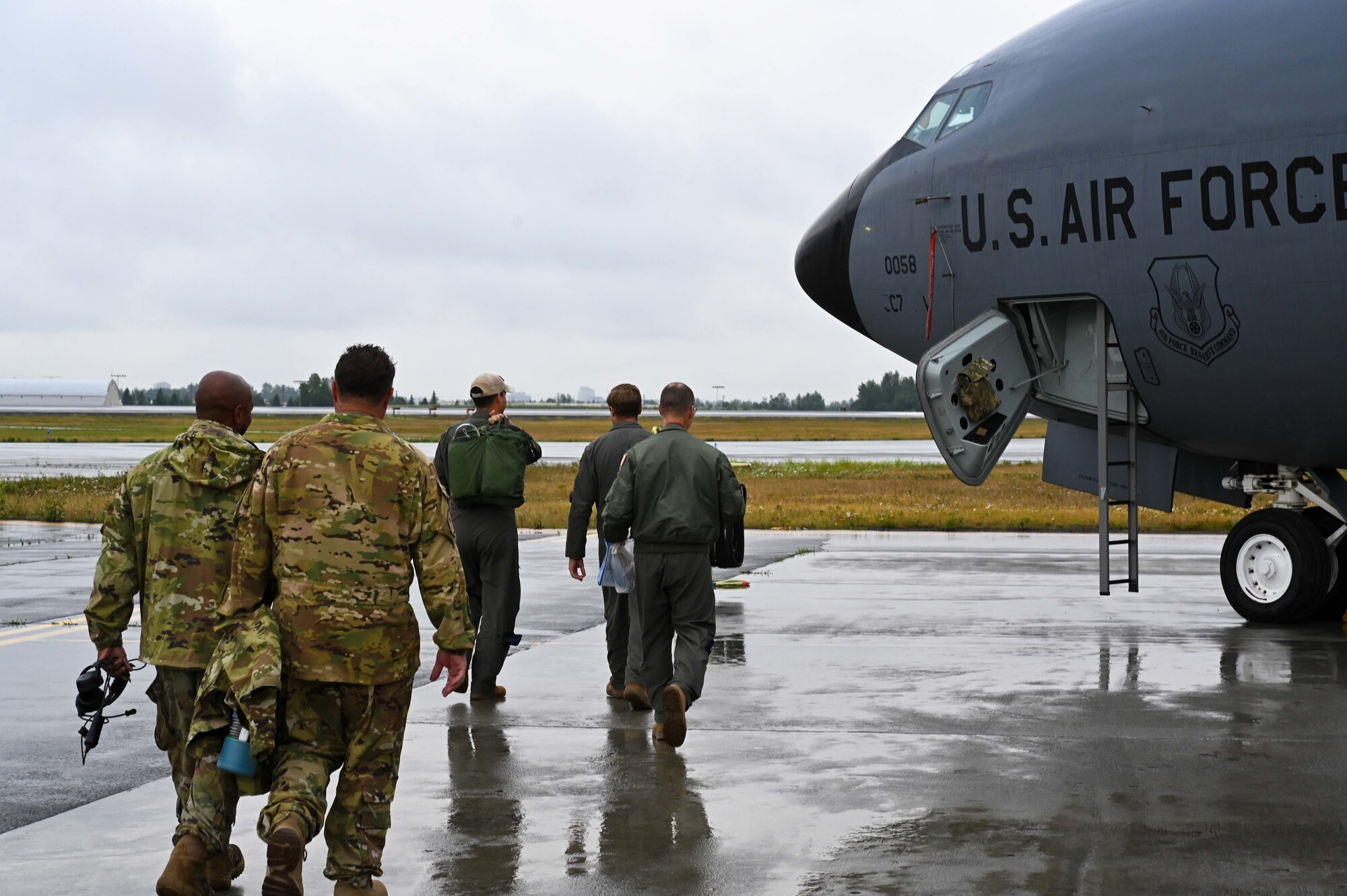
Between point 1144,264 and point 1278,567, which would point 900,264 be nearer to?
point 1144,264

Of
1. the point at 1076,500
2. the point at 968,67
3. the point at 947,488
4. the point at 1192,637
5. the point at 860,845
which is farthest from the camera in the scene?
the point at 947,488

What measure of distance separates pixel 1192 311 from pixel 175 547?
8426mm

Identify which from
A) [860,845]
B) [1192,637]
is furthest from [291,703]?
[1192,637]

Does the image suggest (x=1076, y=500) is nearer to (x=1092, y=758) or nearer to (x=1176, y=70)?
(x=1176, y=70)

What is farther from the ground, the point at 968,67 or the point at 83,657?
the point at 968,67

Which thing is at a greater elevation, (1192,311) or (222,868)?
(1192,311)

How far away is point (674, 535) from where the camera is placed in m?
8.00

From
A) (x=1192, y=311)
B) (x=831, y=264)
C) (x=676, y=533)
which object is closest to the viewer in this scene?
(x=676, y=533)

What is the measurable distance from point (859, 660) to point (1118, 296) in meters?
3.74

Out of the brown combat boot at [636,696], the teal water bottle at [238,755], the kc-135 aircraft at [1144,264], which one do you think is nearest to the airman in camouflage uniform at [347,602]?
the teal water bottle at [238,755]

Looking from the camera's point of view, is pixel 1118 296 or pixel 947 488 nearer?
pixel 1118 296

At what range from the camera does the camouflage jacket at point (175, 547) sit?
5.61 metres

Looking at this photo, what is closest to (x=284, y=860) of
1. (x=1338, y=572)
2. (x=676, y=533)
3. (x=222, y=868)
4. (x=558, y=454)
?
(x=222, y=868)

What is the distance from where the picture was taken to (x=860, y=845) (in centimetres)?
595
